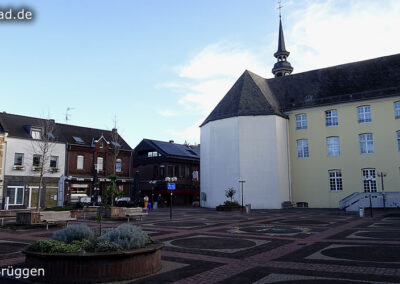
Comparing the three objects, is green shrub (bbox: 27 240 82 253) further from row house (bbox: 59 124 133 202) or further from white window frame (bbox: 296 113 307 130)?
white window frame (bbox: 296 113 307 130)

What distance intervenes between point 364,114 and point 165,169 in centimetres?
2994

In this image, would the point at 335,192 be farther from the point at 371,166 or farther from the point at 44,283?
the point at 44,283

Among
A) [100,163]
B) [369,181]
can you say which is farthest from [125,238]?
[100,163]

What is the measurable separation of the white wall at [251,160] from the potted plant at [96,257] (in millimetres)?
31278

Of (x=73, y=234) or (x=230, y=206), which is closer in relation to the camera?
(x=73, y=234)

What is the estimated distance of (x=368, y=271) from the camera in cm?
796

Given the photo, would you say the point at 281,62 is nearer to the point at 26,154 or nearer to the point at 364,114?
the point at 364,114

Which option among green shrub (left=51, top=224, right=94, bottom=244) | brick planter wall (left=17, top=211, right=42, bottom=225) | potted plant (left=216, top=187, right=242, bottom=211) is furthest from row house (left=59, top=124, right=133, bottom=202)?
green shrub (left=51, top=224, right=94, bottom=244)

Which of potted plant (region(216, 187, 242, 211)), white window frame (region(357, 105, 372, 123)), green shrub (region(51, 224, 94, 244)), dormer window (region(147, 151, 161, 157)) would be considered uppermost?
white window frame (region(357, 105, 372, 123))

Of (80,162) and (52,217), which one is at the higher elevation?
(80,162)

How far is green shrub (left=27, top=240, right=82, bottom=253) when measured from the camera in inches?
294

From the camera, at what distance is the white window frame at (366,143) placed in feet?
123

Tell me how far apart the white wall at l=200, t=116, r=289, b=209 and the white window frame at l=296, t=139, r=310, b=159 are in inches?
67.7

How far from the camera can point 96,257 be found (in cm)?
716
